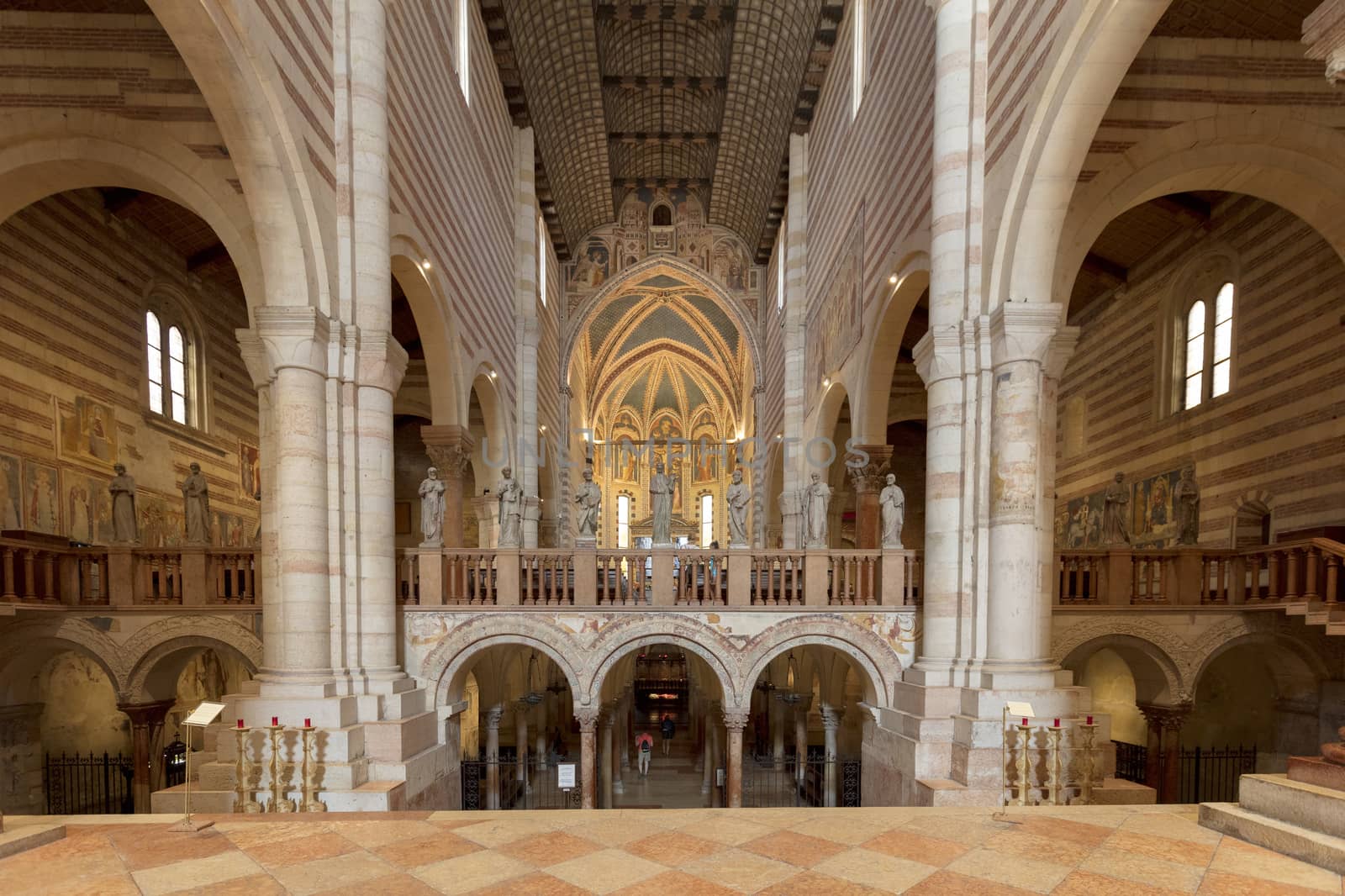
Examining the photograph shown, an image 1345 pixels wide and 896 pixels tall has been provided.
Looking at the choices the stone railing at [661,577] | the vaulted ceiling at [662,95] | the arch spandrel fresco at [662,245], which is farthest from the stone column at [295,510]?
the arch spandrel fresco at [662,245]

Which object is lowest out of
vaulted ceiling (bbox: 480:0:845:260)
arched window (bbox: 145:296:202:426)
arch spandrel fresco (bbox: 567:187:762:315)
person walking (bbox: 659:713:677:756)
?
person walking (bbox: 659:713:677:756)

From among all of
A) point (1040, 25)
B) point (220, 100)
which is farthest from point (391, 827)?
point (1040, 25)

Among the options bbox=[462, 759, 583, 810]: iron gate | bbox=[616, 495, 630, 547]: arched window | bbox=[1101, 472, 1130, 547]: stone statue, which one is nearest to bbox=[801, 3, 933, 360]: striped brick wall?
bbox=[1101, 472, 1130, 547]: stone statue

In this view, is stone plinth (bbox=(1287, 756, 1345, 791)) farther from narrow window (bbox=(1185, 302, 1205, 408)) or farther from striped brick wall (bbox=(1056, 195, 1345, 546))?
narrow window (bbox=(1185, 302, 1205, 408))

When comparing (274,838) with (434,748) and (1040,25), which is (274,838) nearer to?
(434,748)

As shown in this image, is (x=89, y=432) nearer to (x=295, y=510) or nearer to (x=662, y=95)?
(x=295, y=510)

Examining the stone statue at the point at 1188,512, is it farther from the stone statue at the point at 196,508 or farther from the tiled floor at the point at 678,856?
the stone statue at the point at 196,508

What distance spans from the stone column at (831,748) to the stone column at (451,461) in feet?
27.5

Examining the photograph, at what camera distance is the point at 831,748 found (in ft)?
53.1

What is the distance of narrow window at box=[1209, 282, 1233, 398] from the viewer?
1476 centimetres

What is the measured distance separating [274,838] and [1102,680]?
17.3 meters

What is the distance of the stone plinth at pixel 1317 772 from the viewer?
5.13 m

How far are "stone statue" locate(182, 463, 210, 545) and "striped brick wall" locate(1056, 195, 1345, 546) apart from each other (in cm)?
1814

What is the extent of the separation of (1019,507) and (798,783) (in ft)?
25.4
